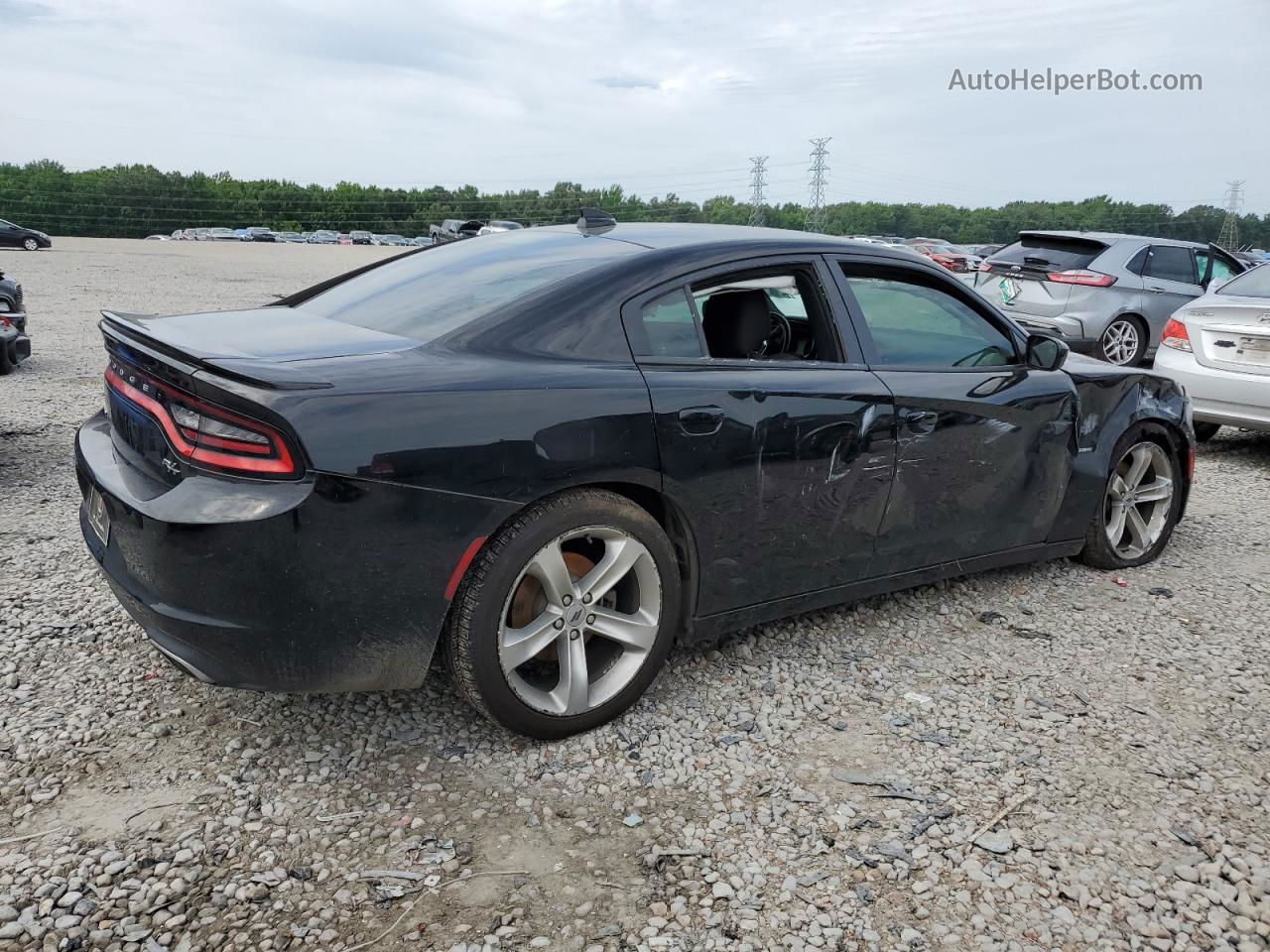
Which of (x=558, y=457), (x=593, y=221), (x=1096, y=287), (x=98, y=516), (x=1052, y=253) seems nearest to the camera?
(x=558, y=457)

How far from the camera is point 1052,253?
11.0m

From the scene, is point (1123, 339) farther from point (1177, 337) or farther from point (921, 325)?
point (921, 325)

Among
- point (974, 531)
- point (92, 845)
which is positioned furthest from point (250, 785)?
point (974, 531)

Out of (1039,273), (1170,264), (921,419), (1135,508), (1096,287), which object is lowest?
(1135,508)

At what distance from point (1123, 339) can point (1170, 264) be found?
1304 millimetres

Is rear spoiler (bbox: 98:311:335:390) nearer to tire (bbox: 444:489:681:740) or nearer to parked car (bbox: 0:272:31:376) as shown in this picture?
tire (bbox: 444:489:681:740)

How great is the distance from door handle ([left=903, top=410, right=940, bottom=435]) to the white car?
4488 millimetres

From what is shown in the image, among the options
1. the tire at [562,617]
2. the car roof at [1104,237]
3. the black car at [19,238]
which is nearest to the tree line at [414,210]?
the black car at [19,238]

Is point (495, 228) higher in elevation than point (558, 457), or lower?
higher

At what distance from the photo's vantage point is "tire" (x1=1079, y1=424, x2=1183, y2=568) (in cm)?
447

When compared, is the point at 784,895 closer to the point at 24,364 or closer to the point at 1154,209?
the point at 24,364

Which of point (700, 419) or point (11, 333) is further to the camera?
point (11, 333)

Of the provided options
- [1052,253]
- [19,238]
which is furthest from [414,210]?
[1052,253]

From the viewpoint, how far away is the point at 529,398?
8.70 feet
